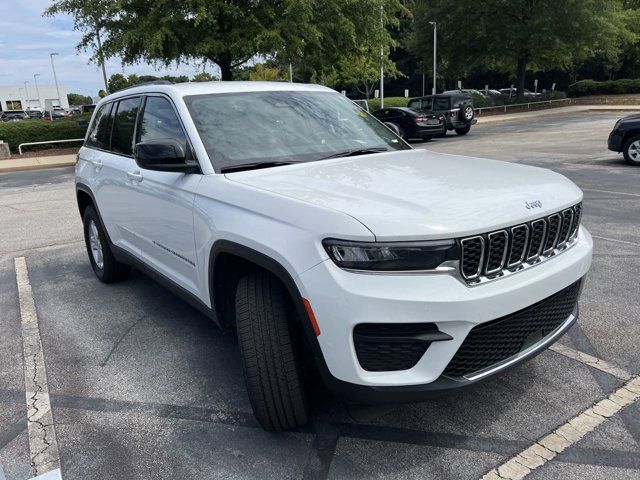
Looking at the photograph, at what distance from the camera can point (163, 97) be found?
3.83m

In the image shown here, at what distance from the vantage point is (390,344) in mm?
2258

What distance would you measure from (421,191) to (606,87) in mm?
49057

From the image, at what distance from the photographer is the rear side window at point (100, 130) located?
497 centimetres

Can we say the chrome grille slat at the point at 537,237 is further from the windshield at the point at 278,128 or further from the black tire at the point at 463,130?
the black tire at the point at 463,130

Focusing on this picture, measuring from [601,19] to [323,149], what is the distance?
3498 centimetres

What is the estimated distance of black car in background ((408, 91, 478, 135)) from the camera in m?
22.0

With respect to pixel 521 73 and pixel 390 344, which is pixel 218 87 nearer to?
pixel 390 344

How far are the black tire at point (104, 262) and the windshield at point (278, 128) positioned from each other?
2.13 meters

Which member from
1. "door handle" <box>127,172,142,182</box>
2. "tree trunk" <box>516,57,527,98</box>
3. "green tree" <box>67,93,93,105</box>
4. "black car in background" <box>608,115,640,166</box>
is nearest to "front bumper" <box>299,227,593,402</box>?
"door handle" <box>127,172,142,182</box>

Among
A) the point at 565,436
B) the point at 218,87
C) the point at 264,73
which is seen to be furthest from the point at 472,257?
the point at 264,73

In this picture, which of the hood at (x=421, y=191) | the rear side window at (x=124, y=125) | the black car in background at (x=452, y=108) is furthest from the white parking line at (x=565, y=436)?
the black car in background at (x=452, y=108)

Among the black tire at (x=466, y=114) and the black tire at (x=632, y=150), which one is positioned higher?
the black tire at (x=466, y=114)

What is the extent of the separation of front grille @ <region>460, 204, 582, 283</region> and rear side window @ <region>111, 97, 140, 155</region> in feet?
9.96

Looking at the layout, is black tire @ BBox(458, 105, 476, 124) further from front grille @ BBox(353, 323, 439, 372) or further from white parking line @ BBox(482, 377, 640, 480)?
front grille @ BBox(353, 323, 439, 372)
